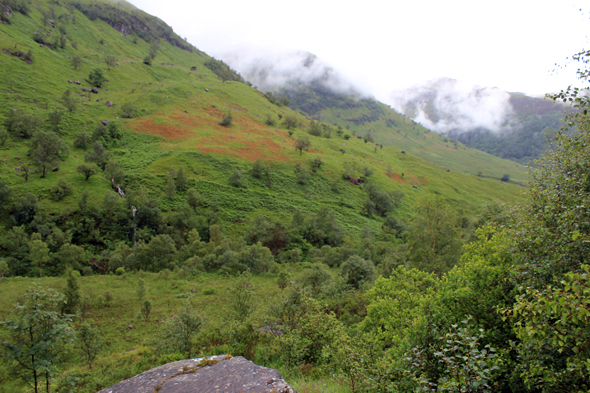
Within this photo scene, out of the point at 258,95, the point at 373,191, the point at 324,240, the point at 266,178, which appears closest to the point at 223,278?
the point at 324,240

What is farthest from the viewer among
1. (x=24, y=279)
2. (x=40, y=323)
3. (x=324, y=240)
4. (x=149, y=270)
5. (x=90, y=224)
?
(x=324, y=240)

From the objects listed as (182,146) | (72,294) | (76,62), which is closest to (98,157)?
(182,146)

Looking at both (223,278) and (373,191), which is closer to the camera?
(223,278)

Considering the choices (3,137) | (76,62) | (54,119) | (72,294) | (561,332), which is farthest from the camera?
(76,62)

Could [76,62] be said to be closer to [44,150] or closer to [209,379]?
[44,150]

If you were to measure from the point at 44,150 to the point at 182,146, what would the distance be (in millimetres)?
33622

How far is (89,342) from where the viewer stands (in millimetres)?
18562

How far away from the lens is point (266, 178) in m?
81.5

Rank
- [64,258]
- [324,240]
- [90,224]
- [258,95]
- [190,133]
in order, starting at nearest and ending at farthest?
1. [64,258]
2. [90,224]
3. [324,240]
4. [190,133]
5. [258,95]

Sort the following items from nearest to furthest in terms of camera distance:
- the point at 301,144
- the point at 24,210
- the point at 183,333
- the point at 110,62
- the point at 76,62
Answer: the point at 183,333
the point at 24,210
the point at 301,144
the point at 76,62
the point at 110,62

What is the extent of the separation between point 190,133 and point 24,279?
72.4 metres

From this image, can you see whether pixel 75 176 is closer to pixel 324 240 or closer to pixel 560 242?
pixel 324 240

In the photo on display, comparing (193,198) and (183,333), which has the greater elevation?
(183,333)

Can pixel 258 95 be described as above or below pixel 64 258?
above
